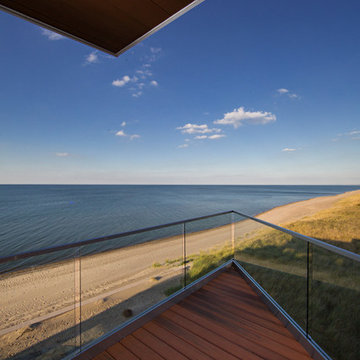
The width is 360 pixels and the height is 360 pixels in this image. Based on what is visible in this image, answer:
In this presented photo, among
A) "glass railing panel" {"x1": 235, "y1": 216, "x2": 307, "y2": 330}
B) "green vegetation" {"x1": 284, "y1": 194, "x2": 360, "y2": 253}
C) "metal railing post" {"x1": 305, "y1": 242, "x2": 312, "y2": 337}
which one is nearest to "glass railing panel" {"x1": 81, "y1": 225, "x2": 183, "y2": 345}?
"glass railing panel" {"x1": 235, "y1": 216, "x2": 307, "y2": 330}

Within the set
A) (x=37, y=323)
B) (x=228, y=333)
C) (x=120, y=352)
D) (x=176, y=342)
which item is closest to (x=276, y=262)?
(x=228, y=333)

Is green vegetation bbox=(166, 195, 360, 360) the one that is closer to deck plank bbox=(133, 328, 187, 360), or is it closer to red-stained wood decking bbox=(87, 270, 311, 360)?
red-stained wood decking bbox=(87, 270, 311, 360)

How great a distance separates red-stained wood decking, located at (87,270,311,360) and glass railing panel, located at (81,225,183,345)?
0.22 m

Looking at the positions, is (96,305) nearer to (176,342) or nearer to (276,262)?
(176,342)

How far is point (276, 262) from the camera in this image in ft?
12.3

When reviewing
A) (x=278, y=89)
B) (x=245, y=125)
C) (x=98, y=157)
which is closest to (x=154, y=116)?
Result: (x=245, y=125)

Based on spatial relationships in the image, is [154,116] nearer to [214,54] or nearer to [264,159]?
[214,54]

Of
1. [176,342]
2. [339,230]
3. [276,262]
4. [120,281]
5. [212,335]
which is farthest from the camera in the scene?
[339,230]

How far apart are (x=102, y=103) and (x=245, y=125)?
1853 cm

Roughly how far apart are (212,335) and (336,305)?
3.78 ft

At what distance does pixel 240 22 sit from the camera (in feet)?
31.7

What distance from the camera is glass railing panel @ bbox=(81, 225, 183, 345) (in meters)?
1.79

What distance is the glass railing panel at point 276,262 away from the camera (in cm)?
199

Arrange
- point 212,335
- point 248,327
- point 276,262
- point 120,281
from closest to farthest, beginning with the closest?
point 212,335
point 248,327
point 276,262
point 120,281
